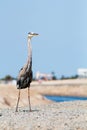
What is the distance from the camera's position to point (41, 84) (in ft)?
364

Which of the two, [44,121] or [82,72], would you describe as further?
[82,72]

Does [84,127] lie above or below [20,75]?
below

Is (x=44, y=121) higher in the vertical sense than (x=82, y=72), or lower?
higher

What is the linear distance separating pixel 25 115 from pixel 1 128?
274 cm

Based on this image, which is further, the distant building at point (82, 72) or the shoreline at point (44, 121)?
the distant building at point (82, 72)

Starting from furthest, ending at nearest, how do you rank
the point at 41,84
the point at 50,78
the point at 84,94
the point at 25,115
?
1. the point at 50,78
2. the point at 41,84
3. the point at 84,94
4. the point at 25,115

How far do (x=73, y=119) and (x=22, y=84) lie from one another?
342 cm

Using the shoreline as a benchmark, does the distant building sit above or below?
below

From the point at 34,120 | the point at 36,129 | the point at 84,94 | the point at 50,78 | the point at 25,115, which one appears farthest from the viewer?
the point at 50,78

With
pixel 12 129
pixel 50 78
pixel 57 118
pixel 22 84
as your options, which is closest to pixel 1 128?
pixel 12 129

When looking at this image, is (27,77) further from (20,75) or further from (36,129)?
(36,129)

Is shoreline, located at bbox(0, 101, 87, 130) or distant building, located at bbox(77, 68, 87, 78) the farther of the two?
distant building, located at bbox(77, 68, 87, 78)

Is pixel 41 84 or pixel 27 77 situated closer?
pixel 27 77

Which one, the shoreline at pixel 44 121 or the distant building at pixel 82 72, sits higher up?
the shoreline at pixel 44 121
